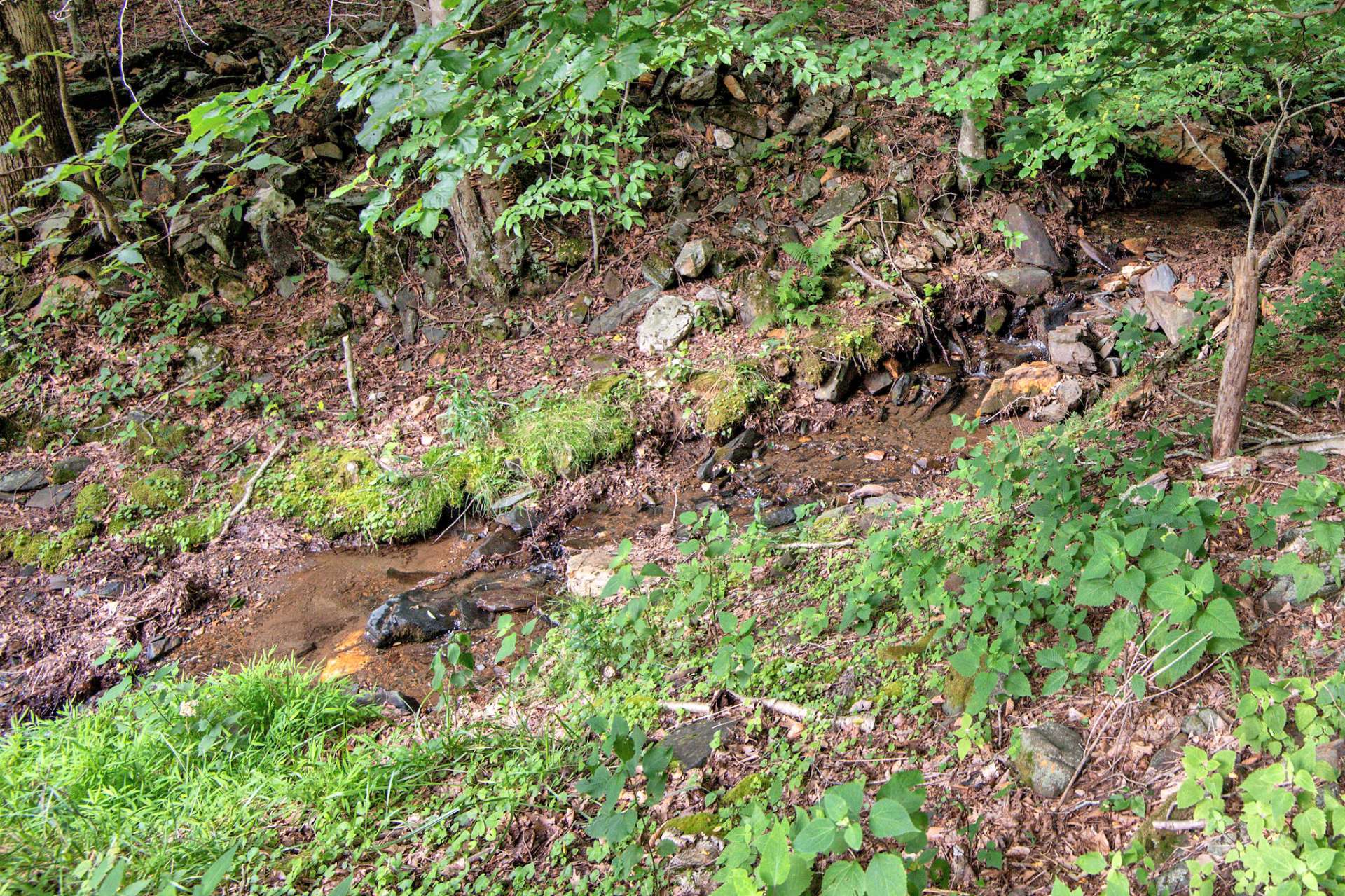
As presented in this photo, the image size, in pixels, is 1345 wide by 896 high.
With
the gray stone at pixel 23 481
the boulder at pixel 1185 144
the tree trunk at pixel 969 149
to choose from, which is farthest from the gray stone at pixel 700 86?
the gray stone at pixel 23 481

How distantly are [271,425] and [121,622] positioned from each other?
76.5 inches

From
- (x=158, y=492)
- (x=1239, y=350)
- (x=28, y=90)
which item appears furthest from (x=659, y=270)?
(x=28, y=90)

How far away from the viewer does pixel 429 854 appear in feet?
8.55

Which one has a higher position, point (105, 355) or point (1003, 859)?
point (105, 355)

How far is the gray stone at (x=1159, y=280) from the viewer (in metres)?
6.56

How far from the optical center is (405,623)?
4.69m

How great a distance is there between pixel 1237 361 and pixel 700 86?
6336 millimetres

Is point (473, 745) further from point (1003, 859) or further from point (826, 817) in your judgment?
point (1003, 859)

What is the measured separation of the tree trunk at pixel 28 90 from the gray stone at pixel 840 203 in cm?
672

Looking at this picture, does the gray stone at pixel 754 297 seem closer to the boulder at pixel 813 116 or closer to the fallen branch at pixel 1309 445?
the boulder at pixel 813 116

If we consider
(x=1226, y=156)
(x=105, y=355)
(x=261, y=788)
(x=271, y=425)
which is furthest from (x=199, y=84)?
(x=1226, y=156)

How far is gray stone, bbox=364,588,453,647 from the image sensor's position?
4645mm

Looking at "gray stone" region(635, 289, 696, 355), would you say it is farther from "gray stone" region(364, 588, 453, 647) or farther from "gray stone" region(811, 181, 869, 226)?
"gray stone" region(364, 588, 453, 647)

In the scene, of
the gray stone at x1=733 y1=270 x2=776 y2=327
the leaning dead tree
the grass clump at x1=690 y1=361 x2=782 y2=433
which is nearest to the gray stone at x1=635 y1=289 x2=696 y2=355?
the gray stone at x1=733 y1=270 x2=776 y2=327
